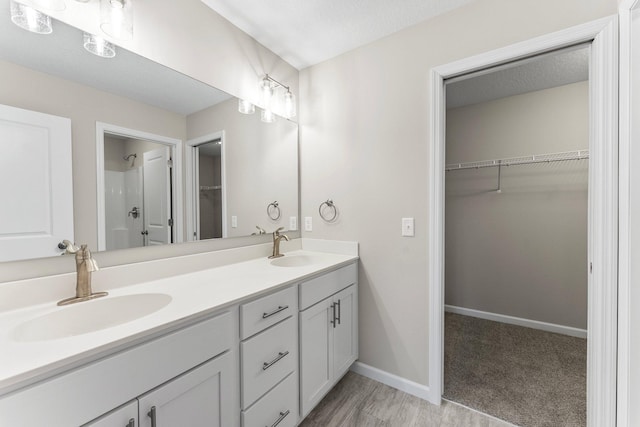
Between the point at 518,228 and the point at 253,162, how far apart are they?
262cm

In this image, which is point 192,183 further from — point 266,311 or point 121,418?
point 121,418

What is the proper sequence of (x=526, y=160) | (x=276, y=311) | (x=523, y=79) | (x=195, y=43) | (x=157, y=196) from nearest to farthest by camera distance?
1. (x=276, y=311)
2. (x=157, y=196)
3. (x=195, y=43)
4. (x=523, y=79)
5. (x=526, y=160)

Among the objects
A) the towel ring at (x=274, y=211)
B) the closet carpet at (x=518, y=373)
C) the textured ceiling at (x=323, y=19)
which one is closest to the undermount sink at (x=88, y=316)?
the towel ring at (x=274, y=211)

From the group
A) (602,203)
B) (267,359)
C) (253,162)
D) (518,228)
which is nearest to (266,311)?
(267,359)

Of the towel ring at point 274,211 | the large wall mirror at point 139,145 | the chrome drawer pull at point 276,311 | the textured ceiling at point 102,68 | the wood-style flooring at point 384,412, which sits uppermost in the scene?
the textured ceiling at point 102,68

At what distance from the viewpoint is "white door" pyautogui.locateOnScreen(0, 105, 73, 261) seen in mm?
955

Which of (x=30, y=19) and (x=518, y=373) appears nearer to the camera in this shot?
(x=30, y=19)

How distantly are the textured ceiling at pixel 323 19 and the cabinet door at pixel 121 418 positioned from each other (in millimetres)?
1896

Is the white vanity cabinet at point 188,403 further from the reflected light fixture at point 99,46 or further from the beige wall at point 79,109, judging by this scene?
the reflected light fixture at point 99,46

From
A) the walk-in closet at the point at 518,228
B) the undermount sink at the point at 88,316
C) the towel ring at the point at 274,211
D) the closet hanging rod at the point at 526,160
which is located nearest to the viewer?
the undermount sink at the point at 88,316

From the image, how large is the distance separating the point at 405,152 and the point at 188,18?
1.46 m

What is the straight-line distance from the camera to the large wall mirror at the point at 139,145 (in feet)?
3.40

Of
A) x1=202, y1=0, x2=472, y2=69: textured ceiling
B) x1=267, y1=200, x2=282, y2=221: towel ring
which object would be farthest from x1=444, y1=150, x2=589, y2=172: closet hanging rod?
x1=267, y1=200, x2=282, y2=221: towel ring

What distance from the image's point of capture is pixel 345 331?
1786 mm
